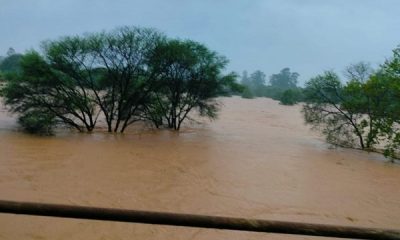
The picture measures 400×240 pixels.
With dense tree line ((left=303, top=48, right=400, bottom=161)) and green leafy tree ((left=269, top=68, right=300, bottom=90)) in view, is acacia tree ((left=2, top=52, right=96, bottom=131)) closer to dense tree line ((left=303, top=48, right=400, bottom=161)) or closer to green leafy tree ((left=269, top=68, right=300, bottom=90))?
dense tree line ((left=303, top=48, right=400, bottom=161))

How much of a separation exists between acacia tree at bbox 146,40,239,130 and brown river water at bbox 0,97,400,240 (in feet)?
17.4

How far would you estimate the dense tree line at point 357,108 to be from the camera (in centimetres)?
1734

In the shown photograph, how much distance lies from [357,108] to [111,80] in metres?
13.4

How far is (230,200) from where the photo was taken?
887 cm

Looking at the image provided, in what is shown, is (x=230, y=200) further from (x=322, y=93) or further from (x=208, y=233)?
(x=322, y=93)

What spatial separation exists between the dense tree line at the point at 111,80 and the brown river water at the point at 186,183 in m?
1.85

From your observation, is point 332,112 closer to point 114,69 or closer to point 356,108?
point 356,108

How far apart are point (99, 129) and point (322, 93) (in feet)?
42.7

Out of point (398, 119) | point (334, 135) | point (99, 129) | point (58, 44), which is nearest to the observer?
point (398, 119)

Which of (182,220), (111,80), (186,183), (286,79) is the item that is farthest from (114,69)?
(286,79)

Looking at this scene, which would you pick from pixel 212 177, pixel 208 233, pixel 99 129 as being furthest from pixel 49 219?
pixel 99 129

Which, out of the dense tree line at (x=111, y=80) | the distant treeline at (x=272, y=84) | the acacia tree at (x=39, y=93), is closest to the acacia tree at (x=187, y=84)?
the dense tree line at (x=111, y=80)

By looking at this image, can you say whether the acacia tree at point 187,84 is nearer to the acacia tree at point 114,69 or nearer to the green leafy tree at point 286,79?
the acacia tree at point 114,69

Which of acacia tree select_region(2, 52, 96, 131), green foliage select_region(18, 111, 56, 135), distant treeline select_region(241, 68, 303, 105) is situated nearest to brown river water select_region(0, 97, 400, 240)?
green foliage select_region(18, 111, 56, 135)
